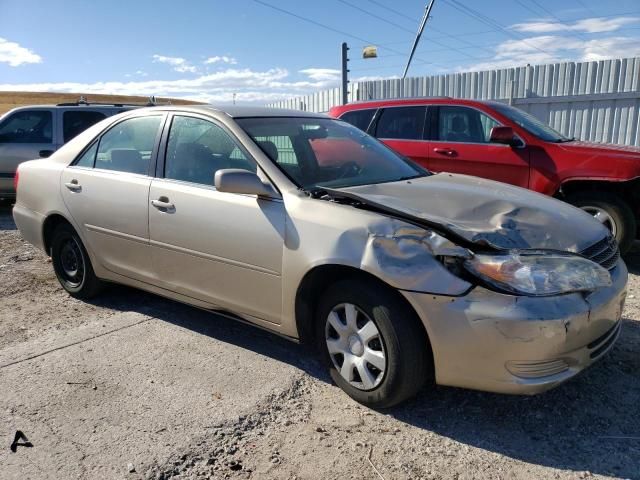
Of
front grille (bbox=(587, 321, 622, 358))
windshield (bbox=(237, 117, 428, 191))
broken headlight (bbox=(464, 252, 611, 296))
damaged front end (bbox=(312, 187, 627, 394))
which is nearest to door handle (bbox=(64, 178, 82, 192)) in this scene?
windshield (bbox=(237, 117, 428, 191))

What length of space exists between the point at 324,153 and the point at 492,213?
134 cm

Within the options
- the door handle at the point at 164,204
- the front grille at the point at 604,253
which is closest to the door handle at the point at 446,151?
the front grille at the point at 604,253

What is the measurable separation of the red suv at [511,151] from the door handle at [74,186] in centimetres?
418

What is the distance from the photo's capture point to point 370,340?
286 centimetres

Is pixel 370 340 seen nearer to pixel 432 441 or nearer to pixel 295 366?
pixel 432 441

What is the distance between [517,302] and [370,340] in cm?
79

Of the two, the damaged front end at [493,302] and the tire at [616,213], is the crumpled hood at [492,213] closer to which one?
the damaged front end at [493,302]

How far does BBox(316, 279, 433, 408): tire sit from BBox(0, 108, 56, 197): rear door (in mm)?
7905

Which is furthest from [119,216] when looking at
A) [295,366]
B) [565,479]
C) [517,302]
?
[565,479]

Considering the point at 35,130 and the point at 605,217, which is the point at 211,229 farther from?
the point at 35,130

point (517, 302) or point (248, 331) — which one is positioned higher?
point (517, 302)

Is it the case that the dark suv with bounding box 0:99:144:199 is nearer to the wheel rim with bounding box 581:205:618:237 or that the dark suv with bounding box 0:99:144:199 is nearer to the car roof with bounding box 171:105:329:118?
the car roof with bounding box 171:105:329:118

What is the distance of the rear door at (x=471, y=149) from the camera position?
629 cm

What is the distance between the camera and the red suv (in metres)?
5.65
